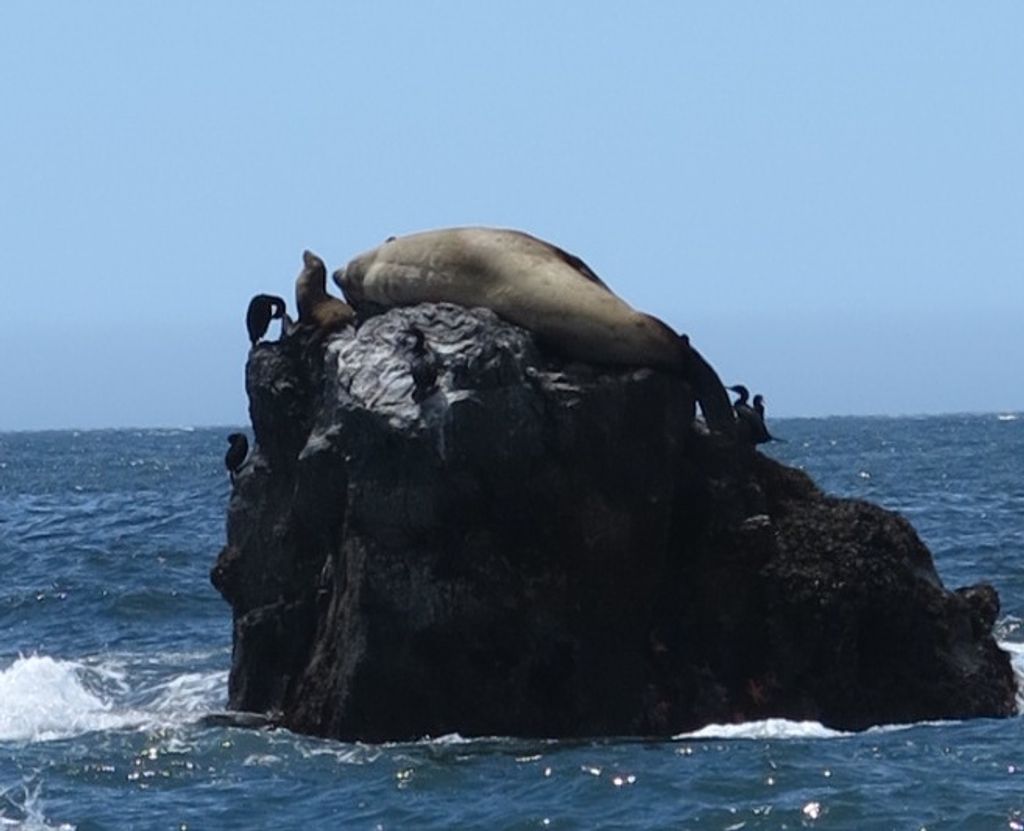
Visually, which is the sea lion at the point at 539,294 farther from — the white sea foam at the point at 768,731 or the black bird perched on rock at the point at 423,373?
the white sea foam at the point at 768,731

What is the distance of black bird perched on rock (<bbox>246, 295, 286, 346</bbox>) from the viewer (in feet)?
65.2

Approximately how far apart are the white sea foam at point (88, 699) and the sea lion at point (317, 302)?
3.12 m

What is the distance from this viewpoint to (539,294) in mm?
17156

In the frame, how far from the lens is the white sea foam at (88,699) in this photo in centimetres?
1878

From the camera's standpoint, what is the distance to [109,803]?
50.3ft

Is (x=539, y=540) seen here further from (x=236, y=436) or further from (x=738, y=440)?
(x=236, y=436)

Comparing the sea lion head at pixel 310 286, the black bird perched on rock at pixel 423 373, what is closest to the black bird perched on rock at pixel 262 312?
the sea lion head at pixel 310 286

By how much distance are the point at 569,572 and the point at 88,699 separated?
5.49 meters

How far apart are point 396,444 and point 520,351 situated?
3.43 ft

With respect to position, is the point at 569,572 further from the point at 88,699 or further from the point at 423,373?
the point at 88,699

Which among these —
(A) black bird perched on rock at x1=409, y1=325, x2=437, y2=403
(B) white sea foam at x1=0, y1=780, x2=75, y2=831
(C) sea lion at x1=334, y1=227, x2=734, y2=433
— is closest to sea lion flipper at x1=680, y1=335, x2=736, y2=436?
(C) sea lion at x1=334, y1=227, x2=734, y2=433

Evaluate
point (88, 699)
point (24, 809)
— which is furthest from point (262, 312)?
point (24, 809)

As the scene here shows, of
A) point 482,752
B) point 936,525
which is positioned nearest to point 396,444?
point 482,752

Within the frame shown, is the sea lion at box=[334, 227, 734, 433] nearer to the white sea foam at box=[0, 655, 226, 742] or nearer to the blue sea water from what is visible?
the blue sea water
